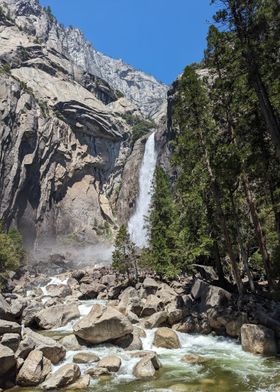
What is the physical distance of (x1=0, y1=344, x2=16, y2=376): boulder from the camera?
39.9 feet

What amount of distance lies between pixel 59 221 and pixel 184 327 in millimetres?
69058

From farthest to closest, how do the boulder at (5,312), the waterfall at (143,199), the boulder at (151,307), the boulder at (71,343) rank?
the waterfall at (143,199), the boulder at (151,307), the boulder at (5,312), the boulder at (71,343)

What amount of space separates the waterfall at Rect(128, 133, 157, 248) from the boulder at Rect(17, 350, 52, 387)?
6776 cm

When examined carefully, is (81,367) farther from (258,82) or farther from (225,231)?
(258,82)

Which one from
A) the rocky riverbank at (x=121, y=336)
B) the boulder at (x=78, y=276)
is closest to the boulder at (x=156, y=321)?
the rocky riverbank at (x=121, y=336)

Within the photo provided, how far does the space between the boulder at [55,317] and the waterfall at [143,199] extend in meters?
57.4

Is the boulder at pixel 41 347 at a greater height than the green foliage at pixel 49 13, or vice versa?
the green foliage at pixel 49 13

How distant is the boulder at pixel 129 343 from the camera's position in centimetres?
1605

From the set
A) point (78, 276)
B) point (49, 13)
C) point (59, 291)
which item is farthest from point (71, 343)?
point (49, 13)

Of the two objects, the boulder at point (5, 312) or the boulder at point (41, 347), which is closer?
the boulder at point (41, 347)

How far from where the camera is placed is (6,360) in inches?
481

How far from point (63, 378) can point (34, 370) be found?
3.99 feet

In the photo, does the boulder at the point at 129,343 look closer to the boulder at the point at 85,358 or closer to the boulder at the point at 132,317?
the boulder at the point at 85,358

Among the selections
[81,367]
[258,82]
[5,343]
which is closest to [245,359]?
[81,367]
